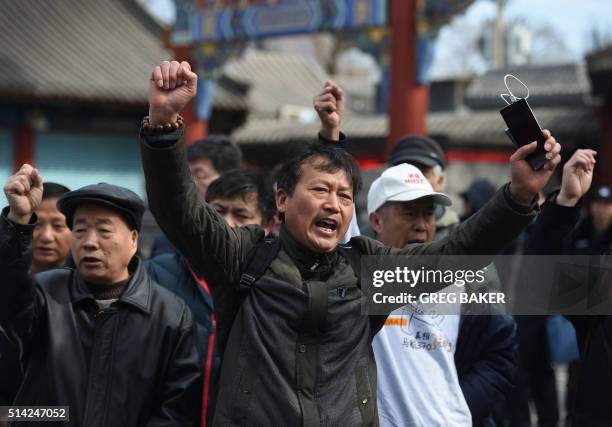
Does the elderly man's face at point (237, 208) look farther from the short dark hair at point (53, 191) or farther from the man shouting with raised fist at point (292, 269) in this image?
the man shouting with raised fist at point (292, 269)

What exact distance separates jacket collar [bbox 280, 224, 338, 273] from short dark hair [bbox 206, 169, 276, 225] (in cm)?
92

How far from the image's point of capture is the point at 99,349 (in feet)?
7.42

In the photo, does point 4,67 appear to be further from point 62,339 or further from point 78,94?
point 62,339

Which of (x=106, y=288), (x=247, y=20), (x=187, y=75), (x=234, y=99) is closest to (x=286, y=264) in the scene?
(x=187, y=75)

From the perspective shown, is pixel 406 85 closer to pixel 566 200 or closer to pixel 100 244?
pixel 566 200

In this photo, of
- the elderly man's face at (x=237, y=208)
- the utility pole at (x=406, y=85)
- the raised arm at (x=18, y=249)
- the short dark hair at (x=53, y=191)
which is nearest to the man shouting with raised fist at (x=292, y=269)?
the raised arm at (x=18, y=249)

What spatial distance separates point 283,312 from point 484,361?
107 centimetres

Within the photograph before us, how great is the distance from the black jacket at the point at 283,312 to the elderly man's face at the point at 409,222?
58cm

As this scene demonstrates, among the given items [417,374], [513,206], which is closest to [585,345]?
[417,374]

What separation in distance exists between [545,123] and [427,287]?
36.7ft

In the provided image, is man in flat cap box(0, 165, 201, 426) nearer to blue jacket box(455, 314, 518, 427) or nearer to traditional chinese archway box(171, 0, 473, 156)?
blue jacket box(455, 314, 518, 427)

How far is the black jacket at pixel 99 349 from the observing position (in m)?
2.21

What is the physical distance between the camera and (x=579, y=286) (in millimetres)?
2508

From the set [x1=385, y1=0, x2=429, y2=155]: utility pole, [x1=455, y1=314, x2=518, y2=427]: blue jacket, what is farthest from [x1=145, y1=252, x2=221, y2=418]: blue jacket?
[x1=385, y1=0, x2=429, y2=155]: utility pole
